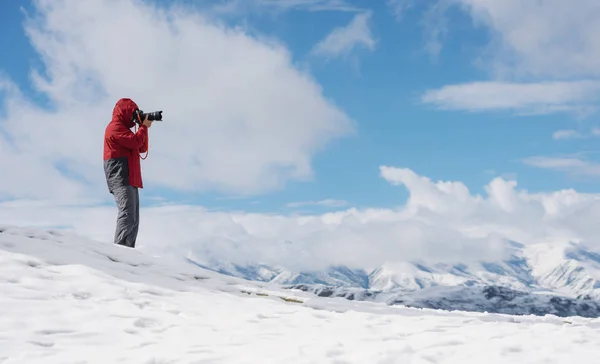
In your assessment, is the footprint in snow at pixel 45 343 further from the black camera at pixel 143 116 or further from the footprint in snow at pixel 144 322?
the black camera at pixel 143 116

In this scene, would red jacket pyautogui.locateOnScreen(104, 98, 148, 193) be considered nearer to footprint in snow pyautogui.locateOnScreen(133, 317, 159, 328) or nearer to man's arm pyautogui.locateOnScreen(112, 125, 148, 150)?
man's arm pyautogui.locateOnScreen(112, 125, 148, 150)

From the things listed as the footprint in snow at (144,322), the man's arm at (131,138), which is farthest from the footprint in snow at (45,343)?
the man's arm at (131,138)

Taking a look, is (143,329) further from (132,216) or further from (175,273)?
(132,216)

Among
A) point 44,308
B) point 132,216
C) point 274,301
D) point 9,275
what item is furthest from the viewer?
point 132,216

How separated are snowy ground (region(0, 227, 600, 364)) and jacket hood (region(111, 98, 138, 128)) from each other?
10.3 feet

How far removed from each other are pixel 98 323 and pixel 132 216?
231 inches

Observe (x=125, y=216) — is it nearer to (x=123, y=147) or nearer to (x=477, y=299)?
(x=123, y=147)

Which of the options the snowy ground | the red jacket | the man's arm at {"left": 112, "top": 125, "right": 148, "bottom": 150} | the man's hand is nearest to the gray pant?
the red jacket

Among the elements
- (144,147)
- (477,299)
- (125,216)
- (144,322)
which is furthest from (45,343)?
(477,299)

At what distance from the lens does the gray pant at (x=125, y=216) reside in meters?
13.8

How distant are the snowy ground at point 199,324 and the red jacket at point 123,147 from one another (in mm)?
2043

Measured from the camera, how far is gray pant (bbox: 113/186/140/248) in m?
13.8

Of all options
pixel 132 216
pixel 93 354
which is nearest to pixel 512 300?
pixel 132 216

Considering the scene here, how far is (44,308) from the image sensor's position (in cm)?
854
